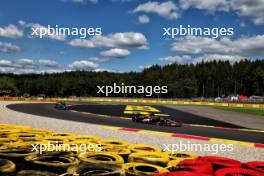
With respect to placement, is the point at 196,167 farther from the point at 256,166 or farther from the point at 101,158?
the point at 101,158

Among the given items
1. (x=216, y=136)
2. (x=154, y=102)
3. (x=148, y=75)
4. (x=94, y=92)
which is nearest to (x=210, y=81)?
(x=148, y=75)

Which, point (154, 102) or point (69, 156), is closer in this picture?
point (69, 156)

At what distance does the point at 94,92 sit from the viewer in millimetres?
121375

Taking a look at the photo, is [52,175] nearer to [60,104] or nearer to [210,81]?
[60,104]

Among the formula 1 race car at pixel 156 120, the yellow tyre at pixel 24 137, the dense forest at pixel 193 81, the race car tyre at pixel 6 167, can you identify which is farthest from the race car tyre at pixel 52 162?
the dense forest at pixel 193 81

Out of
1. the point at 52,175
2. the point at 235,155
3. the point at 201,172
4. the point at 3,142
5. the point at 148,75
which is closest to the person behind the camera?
the point at 52,175

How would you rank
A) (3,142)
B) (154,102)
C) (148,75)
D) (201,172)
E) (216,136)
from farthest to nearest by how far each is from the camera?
(148,75) → (154,102) → (216,136) → (3,142) → (201,172)

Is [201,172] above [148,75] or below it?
below

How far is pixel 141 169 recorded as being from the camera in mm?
7375

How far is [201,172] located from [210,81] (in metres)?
129

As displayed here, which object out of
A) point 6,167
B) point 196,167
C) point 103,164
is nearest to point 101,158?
point 103,164

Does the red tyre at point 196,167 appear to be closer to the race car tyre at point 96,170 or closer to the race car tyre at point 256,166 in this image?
the race car tyre at point 256,166

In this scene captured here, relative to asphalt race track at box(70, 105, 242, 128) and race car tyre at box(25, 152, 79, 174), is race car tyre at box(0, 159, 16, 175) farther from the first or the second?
asphalt race track at box(70, 105, 242, 128)

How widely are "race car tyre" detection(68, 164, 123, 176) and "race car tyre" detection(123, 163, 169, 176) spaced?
20cm
